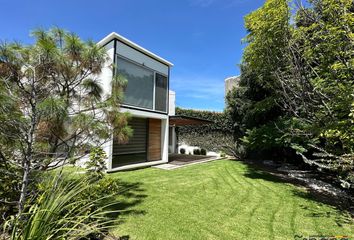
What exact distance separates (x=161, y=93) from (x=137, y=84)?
218 cm

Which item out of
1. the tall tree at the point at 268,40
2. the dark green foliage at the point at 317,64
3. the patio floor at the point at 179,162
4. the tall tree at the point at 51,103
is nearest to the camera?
the tall tree at the point at 51,103

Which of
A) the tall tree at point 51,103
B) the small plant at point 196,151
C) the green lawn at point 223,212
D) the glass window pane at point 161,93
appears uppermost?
the glass window pane at point 161,93

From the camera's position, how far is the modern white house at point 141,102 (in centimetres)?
1041

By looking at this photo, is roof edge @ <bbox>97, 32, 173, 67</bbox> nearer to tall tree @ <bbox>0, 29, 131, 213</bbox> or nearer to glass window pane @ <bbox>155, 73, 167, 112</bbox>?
glass window pane @ <bbox>155, 73, 167, 112</bbox>

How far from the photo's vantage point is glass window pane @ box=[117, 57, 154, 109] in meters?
10.7

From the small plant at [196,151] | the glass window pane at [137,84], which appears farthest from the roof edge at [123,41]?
the small plant at [196,151]

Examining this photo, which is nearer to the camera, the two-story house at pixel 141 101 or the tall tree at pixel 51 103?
the tall tree at pixel 51 103

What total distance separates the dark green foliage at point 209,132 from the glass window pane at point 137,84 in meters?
9.73

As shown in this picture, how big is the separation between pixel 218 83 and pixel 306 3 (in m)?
18.3

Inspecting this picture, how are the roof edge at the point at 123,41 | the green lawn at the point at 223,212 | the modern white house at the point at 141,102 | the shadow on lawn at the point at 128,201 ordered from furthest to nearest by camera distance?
the modern white house at the point at 141,102
the roof edge at the point at 123,41
the shadow on lawn at the point at 128,201
the green lawn at the point at 223,212

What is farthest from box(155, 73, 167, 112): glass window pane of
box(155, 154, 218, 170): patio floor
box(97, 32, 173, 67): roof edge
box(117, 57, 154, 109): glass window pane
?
box(155, 154, 218, 170): patio floor

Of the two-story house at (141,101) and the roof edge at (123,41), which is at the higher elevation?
the roof edge at (123,41)

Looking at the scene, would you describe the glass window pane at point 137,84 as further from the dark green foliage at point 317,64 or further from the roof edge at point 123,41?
the dark green foliage at point 317,64

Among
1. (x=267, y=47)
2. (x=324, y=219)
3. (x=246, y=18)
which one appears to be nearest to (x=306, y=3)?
(x=267, y=47)
